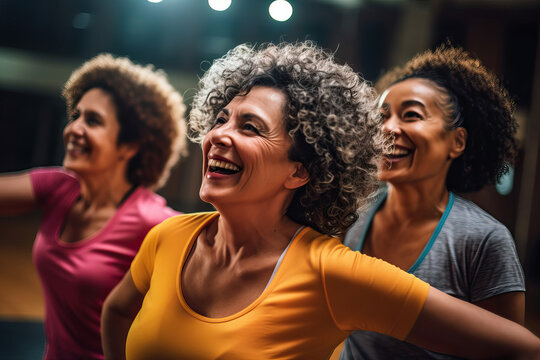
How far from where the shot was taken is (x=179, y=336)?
1.06 m

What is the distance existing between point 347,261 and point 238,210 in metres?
0.29

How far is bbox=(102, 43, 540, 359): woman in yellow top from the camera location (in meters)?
1.00

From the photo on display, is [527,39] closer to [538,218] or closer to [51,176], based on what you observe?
[538,218]

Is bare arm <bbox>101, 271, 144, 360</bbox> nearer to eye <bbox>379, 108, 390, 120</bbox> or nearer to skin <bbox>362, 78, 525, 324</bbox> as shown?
skin <bbox>362, 78, 525, 324</bbox>

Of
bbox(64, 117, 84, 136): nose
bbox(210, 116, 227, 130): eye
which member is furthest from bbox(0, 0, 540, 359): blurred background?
bbox(210, 116, 227, 130): eye

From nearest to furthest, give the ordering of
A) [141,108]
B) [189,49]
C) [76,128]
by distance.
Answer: [76,128] → [141,108] → [189,49]

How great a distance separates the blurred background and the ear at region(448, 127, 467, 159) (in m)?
0.46

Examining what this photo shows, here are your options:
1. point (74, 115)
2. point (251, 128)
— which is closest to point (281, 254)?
point (251, 128)

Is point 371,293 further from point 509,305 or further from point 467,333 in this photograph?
point 509,305

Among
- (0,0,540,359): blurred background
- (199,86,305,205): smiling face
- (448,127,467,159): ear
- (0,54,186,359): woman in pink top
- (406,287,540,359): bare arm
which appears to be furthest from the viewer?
(0,0,540,359): blurred background

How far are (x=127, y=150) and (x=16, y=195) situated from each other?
433 millimetres

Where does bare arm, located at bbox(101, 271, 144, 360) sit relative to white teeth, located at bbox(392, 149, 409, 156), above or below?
below

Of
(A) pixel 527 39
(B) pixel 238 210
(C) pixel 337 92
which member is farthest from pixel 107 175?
(A) pixel 527 39

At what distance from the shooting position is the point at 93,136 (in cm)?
169
